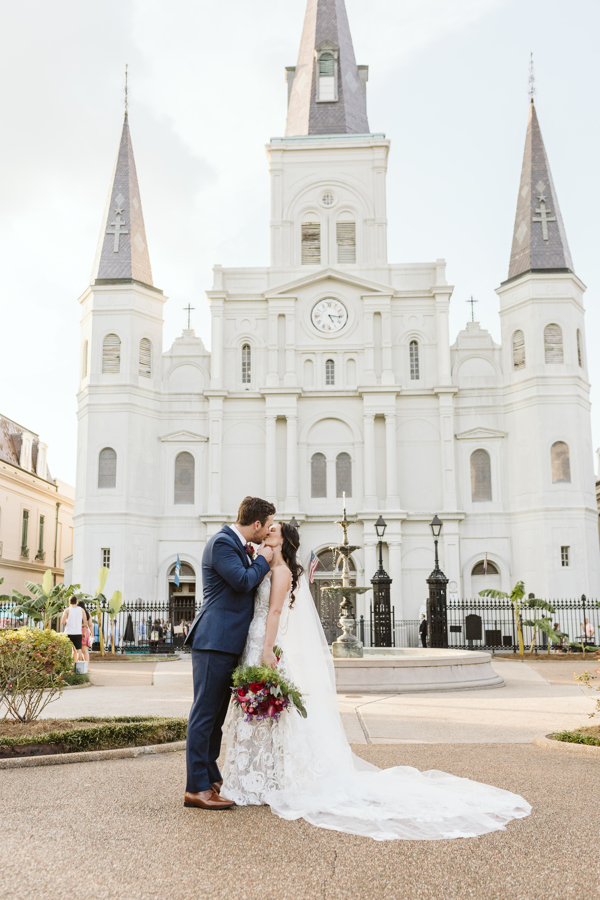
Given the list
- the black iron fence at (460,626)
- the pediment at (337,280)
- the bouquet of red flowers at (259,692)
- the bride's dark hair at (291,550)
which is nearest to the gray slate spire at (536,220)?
the pediment at (337,280)

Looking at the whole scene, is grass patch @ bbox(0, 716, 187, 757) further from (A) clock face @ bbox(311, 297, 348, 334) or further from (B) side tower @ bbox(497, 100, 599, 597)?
(A) clock face @ bbox(311, 297, 348, 334)

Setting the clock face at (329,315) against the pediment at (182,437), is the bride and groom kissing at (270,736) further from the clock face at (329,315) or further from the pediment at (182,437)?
the clock face at (329,315)

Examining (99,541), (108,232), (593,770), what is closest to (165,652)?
(99,541)

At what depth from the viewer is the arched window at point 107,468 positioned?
34656 mm

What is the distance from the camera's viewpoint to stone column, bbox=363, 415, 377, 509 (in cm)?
3447

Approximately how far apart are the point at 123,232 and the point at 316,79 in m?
13.0

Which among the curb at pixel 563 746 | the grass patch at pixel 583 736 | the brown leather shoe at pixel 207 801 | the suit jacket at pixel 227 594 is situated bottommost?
the curb at pixel 563 746

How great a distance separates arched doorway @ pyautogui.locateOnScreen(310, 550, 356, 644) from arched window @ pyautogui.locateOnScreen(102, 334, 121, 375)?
11.9 m

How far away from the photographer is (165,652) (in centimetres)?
A: 2875

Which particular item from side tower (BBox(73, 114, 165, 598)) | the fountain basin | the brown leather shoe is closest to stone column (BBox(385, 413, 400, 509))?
side tower (BBox(73, 114, 165, 598))

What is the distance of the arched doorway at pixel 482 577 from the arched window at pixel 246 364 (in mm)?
12708

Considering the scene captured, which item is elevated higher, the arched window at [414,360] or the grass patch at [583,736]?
the arched window at [414,360]

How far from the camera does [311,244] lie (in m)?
38.0

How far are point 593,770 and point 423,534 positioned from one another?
28.2 metres
